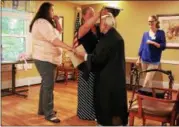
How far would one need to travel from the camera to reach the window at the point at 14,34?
4.83 meters

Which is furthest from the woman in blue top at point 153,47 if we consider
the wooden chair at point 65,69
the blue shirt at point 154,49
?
the wooden chair at point 65,69

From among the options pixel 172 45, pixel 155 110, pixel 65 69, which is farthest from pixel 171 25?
pixel 155 110

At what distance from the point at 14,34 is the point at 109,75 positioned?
3684 millimetres

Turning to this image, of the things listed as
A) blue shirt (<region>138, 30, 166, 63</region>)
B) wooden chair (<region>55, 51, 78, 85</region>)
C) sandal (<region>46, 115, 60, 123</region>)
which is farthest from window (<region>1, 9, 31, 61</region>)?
blue shirt (<region>138, 30, 166, 63</region>)

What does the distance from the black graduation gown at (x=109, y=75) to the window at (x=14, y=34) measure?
10.9 feet

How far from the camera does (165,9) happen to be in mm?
5109

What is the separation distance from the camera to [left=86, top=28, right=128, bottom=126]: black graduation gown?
1.84 m

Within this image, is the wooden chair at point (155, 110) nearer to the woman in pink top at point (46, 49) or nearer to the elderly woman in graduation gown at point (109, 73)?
the elderly woman in graduation gown at point (109, 73)

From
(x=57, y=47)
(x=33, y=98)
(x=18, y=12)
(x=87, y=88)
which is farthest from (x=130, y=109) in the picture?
(x=18, y=12)

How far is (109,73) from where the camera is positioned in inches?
73.3

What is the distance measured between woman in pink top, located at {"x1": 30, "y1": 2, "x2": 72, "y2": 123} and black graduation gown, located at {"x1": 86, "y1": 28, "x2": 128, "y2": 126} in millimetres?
1041

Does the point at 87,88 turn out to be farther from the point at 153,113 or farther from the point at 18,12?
the point at 18,12

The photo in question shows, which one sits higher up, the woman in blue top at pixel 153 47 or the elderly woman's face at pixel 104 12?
the elderly woman's face at pixel 104 12

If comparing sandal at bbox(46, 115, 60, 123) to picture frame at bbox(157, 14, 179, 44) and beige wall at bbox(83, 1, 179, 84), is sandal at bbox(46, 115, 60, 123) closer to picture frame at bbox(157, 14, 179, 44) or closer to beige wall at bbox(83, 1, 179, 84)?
beige wall at bbox(83, 1, 179, 84)
